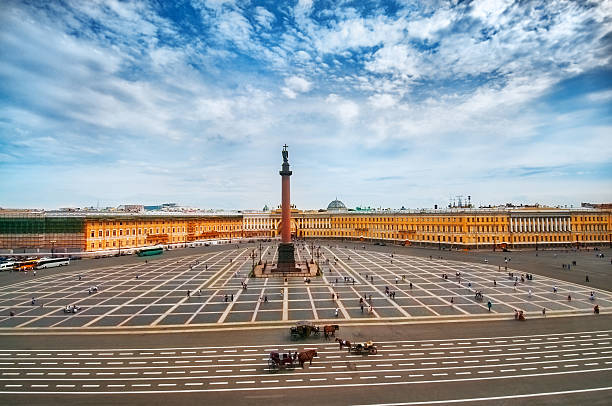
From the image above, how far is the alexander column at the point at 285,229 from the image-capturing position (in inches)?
2232

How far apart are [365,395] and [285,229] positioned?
133ft

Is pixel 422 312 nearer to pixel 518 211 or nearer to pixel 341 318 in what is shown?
pixel 341 318

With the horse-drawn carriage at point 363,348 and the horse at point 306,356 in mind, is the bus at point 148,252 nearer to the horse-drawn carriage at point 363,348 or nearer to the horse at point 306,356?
the horse at point 306,356

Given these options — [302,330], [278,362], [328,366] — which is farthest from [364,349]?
[278,362]

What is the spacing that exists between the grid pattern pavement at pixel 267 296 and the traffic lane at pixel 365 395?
11.7 metres

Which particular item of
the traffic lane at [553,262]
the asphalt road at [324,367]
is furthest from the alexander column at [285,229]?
the traffic lane at [553,262]

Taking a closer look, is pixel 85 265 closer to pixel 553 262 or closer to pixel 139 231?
pixel 139 231

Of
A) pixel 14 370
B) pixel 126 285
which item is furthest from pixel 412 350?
pixel 126 285

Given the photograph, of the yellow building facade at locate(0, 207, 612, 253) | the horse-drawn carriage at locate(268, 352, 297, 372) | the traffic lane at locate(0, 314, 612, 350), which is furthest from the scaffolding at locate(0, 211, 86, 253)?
the horse-drawn carriage at locate(268, 352, 297, 372)

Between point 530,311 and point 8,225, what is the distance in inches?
3998

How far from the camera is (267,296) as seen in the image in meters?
39.8

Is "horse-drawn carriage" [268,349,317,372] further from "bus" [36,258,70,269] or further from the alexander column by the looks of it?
"bus" [36,258,70,269]

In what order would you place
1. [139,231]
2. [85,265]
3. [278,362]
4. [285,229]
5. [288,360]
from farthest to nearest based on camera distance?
[139,231] < [85,265] < [285,229] < [288,360] < [278,362]

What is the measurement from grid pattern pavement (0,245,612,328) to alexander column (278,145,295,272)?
599cm
